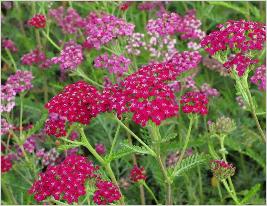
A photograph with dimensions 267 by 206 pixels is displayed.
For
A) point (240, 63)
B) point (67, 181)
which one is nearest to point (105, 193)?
point (67, 181)

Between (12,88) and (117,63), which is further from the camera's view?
(12,88)

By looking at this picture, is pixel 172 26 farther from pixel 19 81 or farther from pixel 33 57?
pixel 33 57

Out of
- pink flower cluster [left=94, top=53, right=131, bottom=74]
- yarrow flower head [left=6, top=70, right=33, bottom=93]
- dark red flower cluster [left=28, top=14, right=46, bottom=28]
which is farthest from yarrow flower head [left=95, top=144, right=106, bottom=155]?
dark red flower cluster [left=28, top=14, right=46, bottom=28]

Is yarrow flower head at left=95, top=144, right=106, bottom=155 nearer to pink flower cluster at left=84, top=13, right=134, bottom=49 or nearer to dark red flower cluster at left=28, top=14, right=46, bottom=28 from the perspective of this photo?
pink flower cluster at left=84, top=13, right=134, bottom=49

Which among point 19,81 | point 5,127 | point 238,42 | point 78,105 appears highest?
point 238,42

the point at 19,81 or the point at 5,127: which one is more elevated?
the point at 19,81

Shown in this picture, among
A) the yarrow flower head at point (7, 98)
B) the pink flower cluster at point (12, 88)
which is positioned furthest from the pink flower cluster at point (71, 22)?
the yarrow flower head at point (7, 98)
